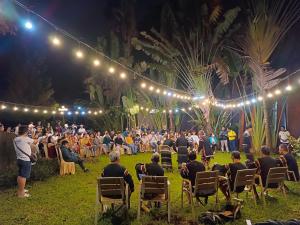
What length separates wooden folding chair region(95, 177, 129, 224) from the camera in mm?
6848

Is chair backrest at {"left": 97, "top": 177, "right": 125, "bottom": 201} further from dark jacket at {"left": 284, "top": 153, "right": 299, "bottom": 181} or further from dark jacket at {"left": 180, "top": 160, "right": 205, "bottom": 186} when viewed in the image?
dark jacket at {"left": 284, "top": 153, "right": 299, "bottom": 181}

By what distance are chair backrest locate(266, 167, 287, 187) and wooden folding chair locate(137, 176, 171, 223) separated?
2.61m

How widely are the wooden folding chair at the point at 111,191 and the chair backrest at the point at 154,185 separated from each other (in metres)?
0.41

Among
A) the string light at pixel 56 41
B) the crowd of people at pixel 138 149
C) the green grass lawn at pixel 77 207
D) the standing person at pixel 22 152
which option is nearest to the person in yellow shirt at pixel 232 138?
the crowd of people at pixel 138 149

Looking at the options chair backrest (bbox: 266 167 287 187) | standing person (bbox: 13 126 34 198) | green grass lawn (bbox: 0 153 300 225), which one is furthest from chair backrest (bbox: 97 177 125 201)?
chair backrest (bbox: 266 167 287 187)

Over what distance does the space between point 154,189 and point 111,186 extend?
→ 0.90 m

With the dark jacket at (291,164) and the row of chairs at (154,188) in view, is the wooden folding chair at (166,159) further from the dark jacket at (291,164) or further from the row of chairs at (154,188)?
the row of chairs at (154,188)

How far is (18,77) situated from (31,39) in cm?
491

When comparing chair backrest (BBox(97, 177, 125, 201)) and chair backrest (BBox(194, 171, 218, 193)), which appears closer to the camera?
chair backrest (BBox(97, 177, 125, 201))

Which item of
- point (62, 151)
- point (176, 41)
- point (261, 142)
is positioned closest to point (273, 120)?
point (261, 142)

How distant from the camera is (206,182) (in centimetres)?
730

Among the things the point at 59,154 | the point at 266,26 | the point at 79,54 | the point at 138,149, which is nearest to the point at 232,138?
the point at 138,149

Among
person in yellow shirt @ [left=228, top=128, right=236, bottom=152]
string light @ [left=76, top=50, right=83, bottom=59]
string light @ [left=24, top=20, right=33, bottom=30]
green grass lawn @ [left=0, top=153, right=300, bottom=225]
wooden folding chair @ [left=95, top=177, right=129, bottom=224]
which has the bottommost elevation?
green grass lawn @ [left=0, top=153, right=300, bottom=225]

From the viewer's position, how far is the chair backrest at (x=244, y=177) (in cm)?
754
